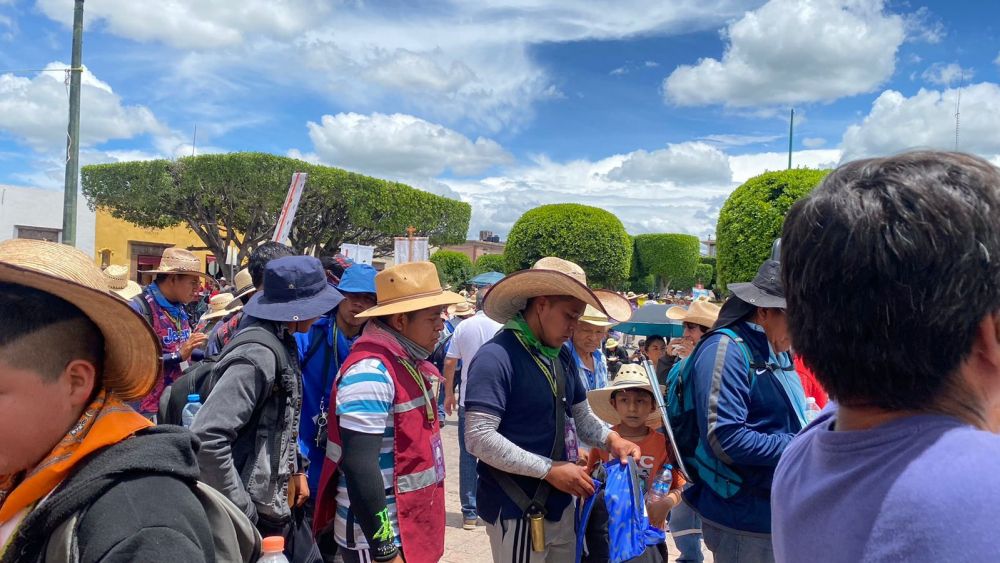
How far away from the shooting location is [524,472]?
2.79 meters

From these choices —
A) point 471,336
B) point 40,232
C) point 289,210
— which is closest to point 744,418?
point 471,336

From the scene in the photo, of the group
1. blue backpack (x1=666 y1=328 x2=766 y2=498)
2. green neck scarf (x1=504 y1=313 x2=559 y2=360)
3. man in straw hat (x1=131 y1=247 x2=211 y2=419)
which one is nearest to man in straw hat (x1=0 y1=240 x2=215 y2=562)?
green neck scarf (x1=504 y1=313 x2=559 y2=360)

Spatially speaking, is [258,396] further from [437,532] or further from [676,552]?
[676,552]

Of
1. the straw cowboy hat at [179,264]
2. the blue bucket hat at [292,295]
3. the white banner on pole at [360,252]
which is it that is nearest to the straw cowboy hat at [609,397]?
the blue bucket hat at [292,295]

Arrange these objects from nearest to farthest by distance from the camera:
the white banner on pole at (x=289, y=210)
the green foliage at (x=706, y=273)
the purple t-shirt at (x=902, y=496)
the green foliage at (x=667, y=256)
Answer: the purple t-shirt at (x=902, y=496) → the white banner on pole at (x=289, y=210) → the green foliage at (x=667, y=256) → the green foliage at (x=706, y=273)

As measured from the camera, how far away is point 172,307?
561cm

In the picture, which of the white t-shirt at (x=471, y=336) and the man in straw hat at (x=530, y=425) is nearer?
the man in straw hat at (x=530, y=425)

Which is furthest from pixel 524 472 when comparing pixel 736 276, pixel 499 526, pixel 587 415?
pixel 736 276

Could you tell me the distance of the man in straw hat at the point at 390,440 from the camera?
2.54 m

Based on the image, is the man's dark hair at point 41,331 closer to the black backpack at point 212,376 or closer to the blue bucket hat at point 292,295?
the black backpack at point 212,376

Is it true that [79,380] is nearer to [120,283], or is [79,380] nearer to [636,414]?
[636,414]

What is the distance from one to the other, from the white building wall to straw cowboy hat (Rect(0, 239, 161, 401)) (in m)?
33.9

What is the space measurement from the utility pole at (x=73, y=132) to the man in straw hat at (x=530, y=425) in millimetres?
8511

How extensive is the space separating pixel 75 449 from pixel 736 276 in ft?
36.6
